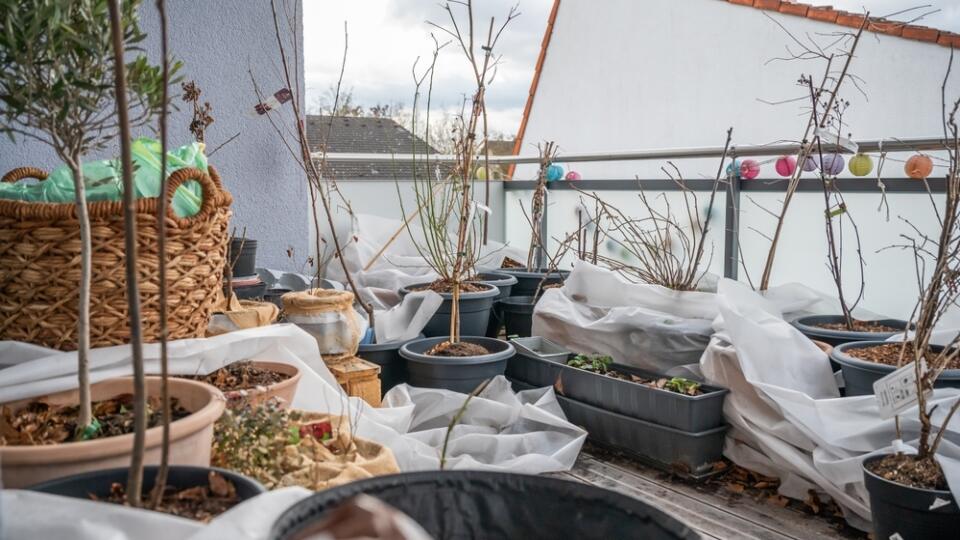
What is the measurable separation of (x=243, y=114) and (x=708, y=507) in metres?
2.35

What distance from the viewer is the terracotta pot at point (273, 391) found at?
1.66 metres

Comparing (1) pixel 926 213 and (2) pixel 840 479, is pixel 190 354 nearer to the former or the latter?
(2) pixel 840 479

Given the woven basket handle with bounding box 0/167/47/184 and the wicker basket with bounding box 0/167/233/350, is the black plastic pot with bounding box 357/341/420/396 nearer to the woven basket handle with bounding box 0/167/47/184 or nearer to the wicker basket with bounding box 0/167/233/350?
the wicker basket with bounding box 0/167/233/350

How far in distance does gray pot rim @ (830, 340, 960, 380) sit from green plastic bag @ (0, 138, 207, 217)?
1.74 m

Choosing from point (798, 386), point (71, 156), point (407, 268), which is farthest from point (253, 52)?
point (798, 386)

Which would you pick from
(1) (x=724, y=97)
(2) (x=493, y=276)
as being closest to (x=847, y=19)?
(1) (x=724, y=97)

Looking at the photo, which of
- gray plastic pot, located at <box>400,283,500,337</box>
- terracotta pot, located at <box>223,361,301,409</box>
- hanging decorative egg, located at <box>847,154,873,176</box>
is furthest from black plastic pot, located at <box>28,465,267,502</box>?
hanging decorative egg, located at <box>847,154,873,176</box>

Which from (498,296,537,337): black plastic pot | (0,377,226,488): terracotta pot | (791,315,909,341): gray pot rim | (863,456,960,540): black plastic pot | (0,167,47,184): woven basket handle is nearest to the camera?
(0,377,226,488): terracotta pot

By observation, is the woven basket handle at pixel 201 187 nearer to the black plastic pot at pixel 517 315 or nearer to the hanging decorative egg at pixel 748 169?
the black plastic pot at pixel 517 315

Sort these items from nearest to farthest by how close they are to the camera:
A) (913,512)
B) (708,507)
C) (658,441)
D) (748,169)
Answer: (913,512) < (708,507) < (658,441) < (748,169)

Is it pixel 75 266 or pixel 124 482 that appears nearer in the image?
pixel 124 482

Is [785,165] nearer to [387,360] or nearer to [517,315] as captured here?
[517,315]

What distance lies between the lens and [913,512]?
5.04ft

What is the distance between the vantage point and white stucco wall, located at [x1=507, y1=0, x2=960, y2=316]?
3924 millimetres
